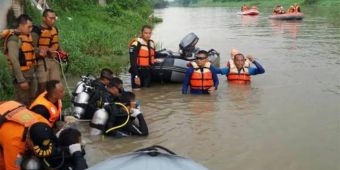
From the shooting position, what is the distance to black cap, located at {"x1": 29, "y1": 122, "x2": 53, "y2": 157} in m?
4.13

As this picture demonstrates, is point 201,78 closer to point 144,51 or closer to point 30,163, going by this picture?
point 144,51

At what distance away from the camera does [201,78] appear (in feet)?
29.5

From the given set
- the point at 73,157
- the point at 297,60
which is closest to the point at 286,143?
the point at 73,157

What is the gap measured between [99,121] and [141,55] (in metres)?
3.08

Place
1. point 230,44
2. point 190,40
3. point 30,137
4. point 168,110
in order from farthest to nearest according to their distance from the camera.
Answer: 1. point 230,44
2. point 190,40
3. point 168,110
4. point 30,137

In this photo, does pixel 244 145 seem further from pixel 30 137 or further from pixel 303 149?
pixel 30 137

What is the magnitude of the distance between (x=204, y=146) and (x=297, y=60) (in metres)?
7.97

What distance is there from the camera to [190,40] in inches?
420

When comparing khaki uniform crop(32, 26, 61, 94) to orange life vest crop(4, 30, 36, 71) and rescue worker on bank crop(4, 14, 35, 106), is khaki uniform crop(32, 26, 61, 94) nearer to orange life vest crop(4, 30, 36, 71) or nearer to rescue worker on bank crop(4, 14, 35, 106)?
rescue worker on bank crop(4, 14, 35, 106)

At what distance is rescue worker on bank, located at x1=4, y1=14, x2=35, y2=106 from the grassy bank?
28cm

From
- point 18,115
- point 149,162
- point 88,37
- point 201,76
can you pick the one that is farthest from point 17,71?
point 88,37

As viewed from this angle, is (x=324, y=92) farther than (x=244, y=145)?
Yes

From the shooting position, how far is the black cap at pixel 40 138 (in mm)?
4133

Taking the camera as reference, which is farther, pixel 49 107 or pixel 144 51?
pixel 144 51
